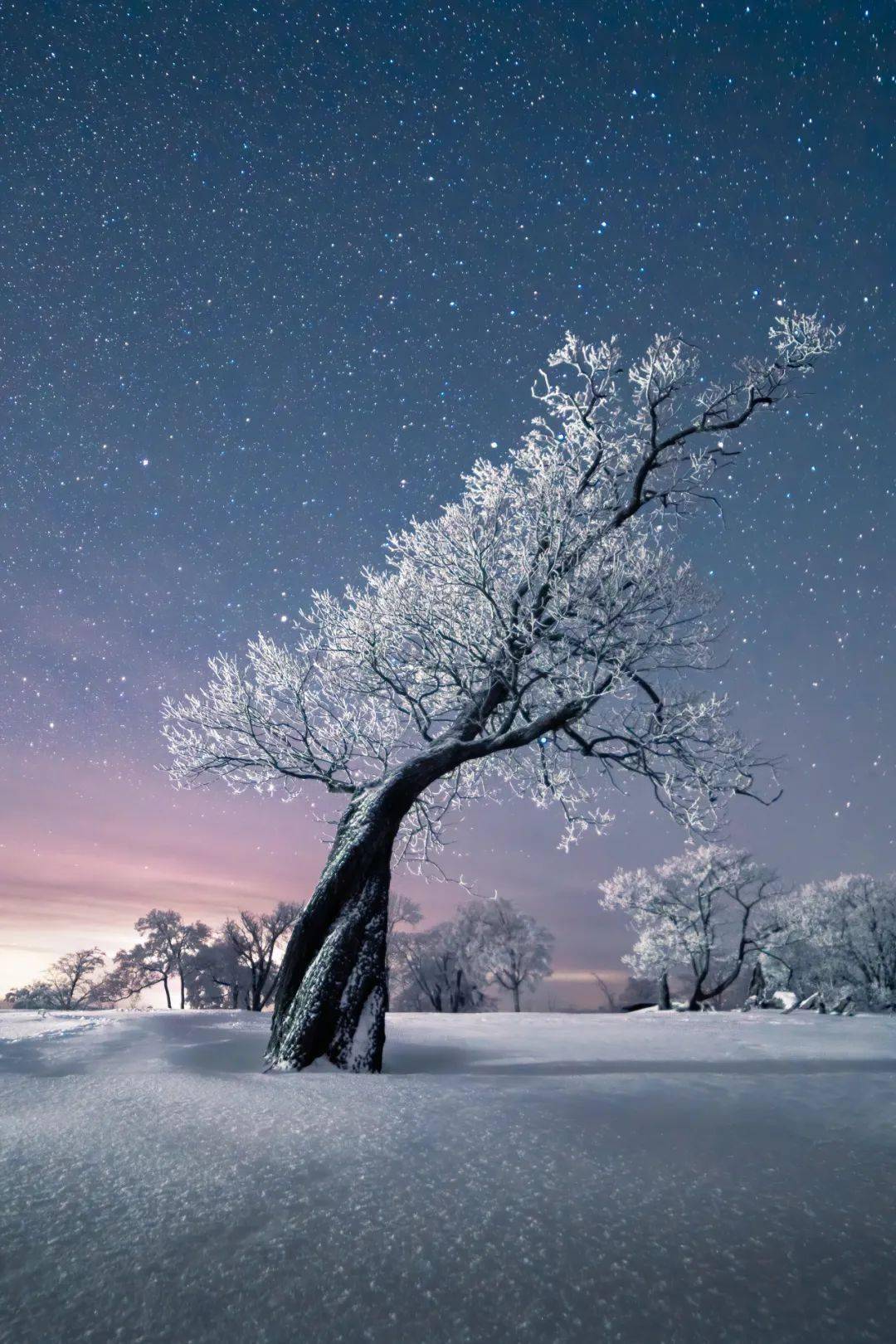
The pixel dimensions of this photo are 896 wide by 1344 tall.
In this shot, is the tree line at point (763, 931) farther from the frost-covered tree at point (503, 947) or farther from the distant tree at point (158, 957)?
the distant tree at point (158, 957)

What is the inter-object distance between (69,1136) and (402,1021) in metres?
8.01

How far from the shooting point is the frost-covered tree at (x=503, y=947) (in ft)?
158

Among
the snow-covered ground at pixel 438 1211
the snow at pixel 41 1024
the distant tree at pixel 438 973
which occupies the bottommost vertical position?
the distant tree at pixel 438 973

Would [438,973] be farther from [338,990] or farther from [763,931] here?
[338,990]

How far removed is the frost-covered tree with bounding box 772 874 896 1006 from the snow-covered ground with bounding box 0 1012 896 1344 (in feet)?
144

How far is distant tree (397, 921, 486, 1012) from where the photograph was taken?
4762 cm

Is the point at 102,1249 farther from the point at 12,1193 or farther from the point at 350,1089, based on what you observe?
the point at 350,1089

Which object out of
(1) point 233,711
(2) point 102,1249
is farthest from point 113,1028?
(2) point 102,1249

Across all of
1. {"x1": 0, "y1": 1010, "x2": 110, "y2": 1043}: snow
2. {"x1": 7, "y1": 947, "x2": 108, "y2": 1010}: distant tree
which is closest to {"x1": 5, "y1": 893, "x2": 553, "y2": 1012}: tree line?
{"x1": 7, "y1": 947, "x2": 108, "y2": 1010}: distant tree

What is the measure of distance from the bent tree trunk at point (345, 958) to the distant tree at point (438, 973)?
152 ft

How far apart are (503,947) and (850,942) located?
24811 millimetres

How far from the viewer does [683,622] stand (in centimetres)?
855

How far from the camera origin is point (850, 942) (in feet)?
134

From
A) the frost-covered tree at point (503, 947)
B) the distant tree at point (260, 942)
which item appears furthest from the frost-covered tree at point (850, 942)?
the distant tree at point (260, 942)
